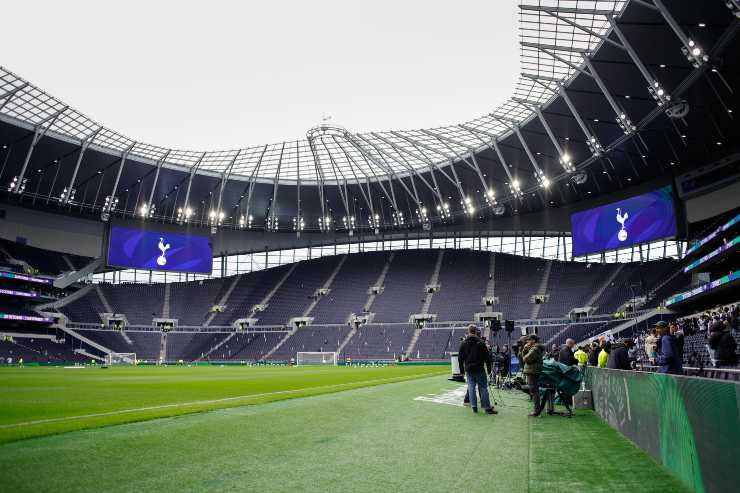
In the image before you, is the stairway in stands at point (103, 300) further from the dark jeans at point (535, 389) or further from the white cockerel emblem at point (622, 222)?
the dark jeans at point (535, 389)

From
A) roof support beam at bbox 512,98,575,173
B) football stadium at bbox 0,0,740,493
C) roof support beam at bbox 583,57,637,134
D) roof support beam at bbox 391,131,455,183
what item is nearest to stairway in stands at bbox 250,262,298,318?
football stadium at bbox 0,0,740,493

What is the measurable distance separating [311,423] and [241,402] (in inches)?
176

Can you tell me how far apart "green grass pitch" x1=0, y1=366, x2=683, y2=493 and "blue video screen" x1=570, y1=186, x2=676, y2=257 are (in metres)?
40.6

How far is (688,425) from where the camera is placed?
14.9 feet

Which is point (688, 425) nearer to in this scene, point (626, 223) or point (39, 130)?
point (626, 223)

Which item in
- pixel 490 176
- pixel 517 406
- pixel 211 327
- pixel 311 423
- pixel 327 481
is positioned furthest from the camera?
pixel 211 327

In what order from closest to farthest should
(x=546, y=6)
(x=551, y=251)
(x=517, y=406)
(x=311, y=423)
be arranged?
(x=311, y=423), (x=517, y=406), (x=546, y=6), (x=551, y=251)

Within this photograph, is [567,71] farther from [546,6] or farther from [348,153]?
[348,153]

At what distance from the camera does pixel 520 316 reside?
5638 cm

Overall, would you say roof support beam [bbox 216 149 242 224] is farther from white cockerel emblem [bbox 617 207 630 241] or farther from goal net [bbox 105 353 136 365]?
white cockerel emblem [bbox 617 207 630 241]

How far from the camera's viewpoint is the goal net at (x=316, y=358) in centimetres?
5881

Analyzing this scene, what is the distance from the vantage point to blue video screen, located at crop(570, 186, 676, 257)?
45.0m

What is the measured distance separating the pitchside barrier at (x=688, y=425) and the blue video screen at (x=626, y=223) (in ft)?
141

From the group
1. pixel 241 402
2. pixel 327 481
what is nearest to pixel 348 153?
pixel 241 402
